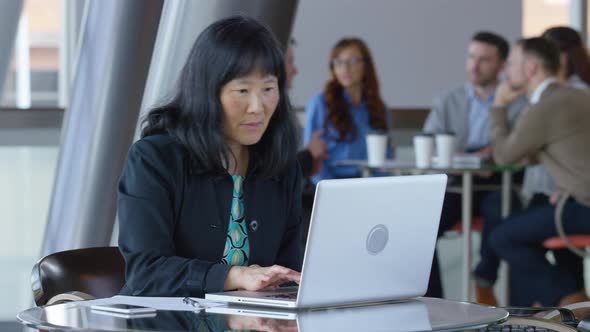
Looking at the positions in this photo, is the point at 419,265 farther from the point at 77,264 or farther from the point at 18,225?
the point at 18,225

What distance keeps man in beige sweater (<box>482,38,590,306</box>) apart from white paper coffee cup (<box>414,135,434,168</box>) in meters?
0.31

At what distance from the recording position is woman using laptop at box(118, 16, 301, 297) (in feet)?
7.69

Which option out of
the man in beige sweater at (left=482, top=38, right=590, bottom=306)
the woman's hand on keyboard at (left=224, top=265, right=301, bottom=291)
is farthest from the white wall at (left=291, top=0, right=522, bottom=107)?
the woman's hand on keyboard at (left=224, top=265, right=301, bottom=291)

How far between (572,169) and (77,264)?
305 cm

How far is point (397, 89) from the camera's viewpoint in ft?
23.5

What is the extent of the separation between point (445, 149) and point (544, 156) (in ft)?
1.51

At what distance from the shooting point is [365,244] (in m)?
2.05

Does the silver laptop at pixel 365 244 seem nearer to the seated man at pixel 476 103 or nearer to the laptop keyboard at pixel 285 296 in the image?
the laptop keyboard at pixel 285 296

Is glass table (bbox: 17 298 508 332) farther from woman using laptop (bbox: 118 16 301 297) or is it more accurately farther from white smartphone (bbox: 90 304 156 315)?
woman using laptop (bbox: 118 16 301 297)

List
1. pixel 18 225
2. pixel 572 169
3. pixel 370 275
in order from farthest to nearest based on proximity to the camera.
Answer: pixel 18 225
pixel 572 169
pixel 370 275

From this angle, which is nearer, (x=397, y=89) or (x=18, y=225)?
(x=18, y=225)

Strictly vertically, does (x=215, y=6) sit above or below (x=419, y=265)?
above

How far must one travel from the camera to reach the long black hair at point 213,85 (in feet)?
7.90

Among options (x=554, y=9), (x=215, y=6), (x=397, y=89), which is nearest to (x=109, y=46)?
(x=215, y=6)
